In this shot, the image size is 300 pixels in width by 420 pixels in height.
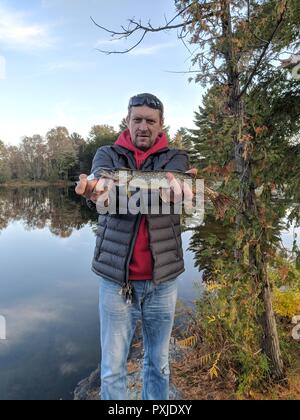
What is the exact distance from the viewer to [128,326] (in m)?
2.88

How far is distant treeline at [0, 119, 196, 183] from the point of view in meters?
70.6

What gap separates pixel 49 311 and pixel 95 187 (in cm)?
Result: 1003

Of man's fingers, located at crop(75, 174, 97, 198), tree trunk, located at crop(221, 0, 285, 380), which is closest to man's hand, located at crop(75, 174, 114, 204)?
man's fingers, located at crop(75, 174, 97, 198)

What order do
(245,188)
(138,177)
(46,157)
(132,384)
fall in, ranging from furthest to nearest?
(46,157), (132,384), (245,188), (138,177)

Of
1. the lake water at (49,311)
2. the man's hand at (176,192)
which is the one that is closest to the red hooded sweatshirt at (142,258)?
the man's hand at (176,192)

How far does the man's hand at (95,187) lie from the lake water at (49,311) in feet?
18.6

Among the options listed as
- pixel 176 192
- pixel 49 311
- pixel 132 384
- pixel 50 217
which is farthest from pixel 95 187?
pixel 50 217

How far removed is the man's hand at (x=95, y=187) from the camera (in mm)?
2678

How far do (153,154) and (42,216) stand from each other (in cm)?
3169

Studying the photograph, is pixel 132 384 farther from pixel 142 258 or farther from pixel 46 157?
pixel 46 157

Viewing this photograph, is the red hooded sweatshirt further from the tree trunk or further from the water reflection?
A: the water reflection

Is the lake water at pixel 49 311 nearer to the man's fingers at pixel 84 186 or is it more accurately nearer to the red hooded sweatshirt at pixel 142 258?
the red hooded sweatshirt at pixel 142 258
